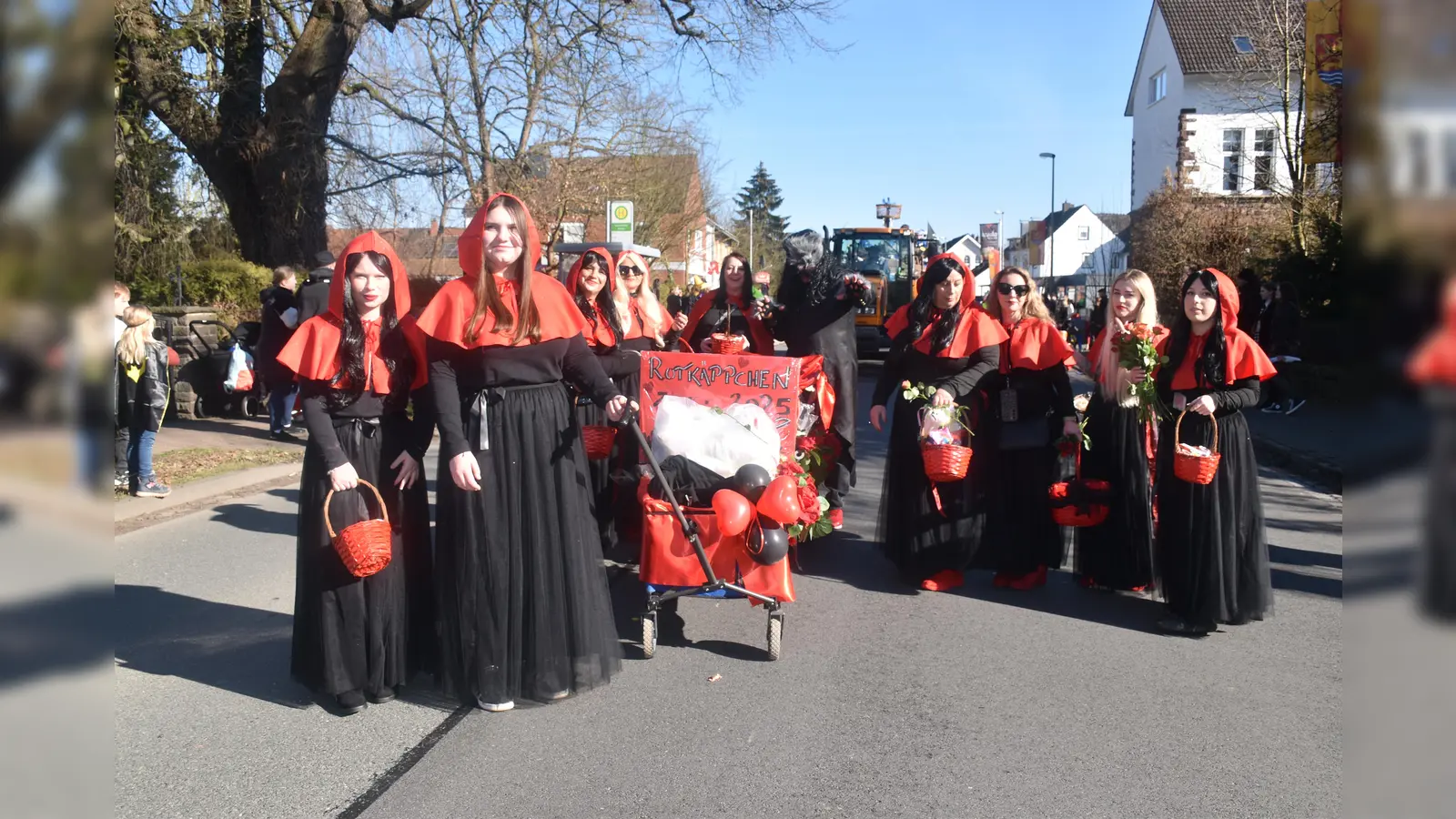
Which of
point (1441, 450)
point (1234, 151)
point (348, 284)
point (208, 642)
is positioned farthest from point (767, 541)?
point (1234, 151)

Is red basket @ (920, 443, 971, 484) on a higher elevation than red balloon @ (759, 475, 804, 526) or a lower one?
higher

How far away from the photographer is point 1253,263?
18.5 m

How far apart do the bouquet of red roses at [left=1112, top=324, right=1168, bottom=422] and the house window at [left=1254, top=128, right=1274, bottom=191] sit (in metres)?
14.9

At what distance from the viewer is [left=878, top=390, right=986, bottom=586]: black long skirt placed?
6.74 meters

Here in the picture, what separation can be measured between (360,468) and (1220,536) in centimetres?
433

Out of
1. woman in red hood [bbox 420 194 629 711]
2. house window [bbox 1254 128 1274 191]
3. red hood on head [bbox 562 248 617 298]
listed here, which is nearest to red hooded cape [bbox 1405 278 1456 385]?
woman in red hood [bbox 420 194 629 711]

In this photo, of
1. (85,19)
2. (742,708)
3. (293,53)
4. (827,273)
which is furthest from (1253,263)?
(85,19)

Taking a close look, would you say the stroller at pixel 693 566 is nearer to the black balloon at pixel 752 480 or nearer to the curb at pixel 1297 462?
the black balloon at pixel 752 480

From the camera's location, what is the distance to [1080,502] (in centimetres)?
647

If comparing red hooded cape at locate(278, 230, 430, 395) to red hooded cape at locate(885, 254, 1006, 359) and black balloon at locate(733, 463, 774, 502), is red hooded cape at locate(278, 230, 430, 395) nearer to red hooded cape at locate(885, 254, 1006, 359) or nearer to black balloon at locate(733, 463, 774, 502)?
black balloon at locate(733, 463, 774, 502)

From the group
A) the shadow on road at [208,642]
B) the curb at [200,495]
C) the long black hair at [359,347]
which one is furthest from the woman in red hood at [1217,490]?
→ the curb at [200,495]

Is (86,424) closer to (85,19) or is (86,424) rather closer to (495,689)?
(85,19)

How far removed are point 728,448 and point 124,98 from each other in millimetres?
11979

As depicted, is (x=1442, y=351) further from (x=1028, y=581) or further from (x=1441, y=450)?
(x=1028, y=581)
